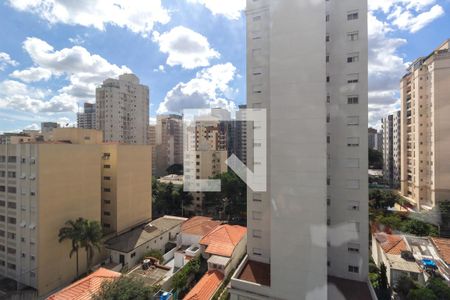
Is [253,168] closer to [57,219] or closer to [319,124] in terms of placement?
[319,124]

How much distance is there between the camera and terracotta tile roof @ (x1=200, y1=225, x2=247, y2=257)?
7098 millimetres

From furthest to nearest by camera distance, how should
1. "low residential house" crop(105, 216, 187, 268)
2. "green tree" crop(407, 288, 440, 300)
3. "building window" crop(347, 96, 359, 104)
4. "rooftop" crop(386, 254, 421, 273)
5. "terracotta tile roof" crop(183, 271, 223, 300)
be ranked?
"low residential house" crop(105, 216, 187, 268) < "rooftop" crop(386, 254, 421, 273) < "terracotta tile roof" crop(183, 271, 223, 300) < "green tree" crop(407, 288, 440, 300) < "building window" crop(347, 96, 359, 104)

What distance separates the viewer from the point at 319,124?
13.8 ft

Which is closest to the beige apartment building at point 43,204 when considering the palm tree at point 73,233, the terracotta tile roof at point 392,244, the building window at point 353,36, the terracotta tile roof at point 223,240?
the palm tree at point 73,233

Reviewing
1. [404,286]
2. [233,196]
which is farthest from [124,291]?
[233,196]

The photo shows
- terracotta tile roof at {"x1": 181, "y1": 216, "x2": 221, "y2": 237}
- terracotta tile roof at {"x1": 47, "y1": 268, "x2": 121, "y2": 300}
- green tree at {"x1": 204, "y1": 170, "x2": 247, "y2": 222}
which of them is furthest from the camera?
green tree at {"x1": 204, "y1": 170, "x2": 247, "y2": 222}

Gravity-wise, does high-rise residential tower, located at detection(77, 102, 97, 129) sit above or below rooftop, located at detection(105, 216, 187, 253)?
above

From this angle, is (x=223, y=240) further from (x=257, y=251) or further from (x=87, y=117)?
(x=87, y=117)

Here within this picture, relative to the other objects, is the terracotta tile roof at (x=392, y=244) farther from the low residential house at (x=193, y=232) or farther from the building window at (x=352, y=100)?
the low residential house at (x=193, y=232)

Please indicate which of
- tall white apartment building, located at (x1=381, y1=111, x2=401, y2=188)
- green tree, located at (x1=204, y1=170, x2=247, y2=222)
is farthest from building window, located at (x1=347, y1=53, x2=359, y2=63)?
tall white apartment building, located at (x1=381, y1=111, x2=401, y2=188)

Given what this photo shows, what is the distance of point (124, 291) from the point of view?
3.92 m

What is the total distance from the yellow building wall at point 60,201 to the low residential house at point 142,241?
1128 millimetres

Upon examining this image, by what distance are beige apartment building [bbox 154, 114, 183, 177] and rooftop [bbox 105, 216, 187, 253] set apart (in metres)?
14.0

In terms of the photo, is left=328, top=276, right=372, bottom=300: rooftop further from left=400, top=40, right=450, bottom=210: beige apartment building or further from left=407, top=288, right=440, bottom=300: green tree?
left=400, top=40, right=450, bottom=210: beige apartment building
